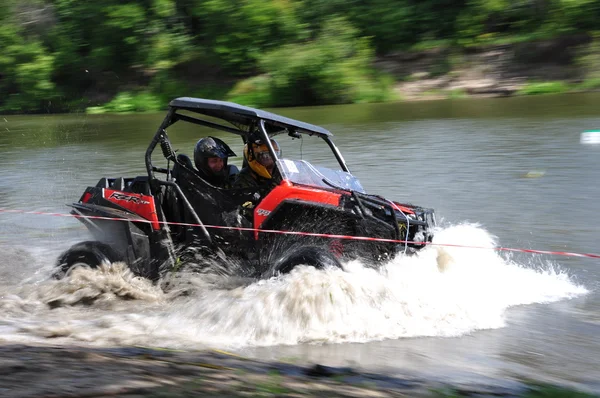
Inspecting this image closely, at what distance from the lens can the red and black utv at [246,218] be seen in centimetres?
670

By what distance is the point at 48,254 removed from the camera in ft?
31.1

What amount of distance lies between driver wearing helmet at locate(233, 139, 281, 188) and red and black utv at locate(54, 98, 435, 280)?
3.1 inches

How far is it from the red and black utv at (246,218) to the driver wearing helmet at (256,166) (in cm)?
8

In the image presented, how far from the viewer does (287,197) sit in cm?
677

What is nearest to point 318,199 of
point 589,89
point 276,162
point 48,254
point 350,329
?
point 276,162

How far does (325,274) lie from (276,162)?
1.18 meters

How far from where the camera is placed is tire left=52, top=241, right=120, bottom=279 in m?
7.42

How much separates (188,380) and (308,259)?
8.63ft

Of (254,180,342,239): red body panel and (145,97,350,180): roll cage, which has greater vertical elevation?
(145,97,350,180): roll cage

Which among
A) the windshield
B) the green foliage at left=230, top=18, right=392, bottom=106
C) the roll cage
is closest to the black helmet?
the roll cage

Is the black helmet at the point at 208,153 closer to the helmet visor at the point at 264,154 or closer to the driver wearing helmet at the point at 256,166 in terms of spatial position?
the driver wearing helmet at the point at 256,166

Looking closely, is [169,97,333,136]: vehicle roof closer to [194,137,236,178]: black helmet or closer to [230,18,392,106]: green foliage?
[194,137,236,178]: black helmet

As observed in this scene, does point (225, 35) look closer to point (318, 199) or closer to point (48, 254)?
point (48, 254)

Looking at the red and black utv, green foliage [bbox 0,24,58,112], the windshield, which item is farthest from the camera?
green foliage [bbox 0,24,58,112]
